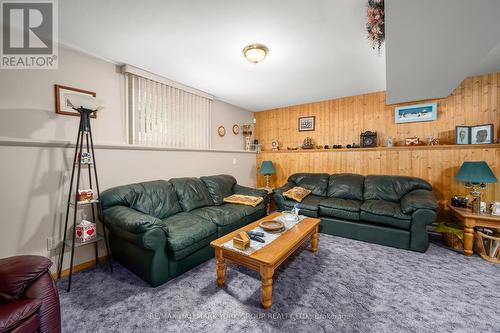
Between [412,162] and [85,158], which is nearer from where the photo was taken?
[85,158]

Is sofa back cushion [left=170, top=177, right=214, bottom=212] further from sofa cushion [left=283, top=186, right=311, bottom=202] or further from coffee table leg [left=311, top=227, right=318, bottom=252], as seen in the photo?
coffee table leg [left=311, top=227, right=318, bottom=252]

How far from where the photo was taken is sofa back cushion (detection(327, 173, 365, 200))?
3676mm

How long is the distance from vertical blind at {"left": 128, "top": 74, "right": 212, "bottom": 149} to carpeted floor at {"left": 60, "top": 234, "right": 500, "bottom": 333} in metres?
1.89

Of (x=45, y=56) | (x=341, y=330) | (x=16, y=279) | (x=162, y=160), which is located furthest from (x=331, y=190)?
(x=45, y=56)

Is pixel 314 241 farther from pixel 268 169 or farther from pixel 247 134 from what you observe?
pixel 247 134

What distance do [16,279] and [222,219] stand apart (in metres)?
1.79

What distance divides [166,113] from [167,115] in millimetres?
34

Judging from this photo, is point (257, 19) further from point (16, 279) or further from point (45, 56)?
point (16, 279)

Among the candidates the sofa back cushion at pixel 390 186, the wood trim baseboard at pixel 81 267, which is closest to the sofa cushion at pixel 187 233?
the wood trim baseboard at pixel 81 267

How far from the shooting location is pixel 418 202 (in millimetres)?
2713

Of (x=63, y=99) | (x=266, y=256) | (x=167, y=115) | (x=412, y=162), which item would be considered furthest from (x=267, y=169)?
(x=63, y=99)

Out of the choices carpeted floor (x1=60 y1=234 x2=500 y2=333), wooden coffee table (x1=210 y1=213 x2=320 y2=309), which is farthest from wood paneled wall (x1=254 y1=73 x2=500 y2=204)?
wooden coffee table (x1=210 y1=213 x2=320 y2=309)

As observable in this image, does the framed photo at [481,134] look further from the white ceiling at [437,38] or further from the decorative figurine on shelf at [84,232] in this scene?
the decorative figurine on shelf at [84,232]

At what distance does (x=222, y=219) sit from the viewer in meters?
2.69
